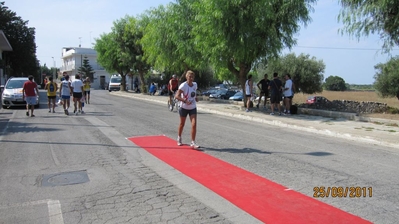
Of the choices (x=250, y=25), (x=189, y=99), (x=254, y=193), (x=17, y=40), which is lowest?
(x=254, y=193)

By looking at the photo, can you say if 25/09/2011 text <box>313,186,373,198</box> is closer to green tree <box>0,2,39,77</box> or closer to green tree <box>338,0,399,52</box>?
green tree <box>338,0,399,52</box>

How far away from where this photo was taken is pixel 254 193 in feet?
17.5

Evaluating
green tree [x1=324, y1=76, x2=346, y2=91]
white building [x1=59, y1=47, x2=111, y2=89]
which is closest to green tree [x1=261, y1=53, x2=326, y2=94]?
green tree [x1=324, y1=76, x2=346, y2=91]

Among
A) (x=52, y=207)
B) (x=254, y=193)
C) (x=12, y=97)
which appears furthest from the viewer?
(x=12, y=97)

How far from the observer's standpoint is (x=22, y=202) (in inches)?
199

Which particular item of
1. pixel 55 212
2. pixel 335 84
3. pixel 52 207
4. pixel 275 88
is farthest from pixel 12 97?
pixel 335 84

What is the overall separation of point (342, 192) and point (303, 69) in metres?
26.3

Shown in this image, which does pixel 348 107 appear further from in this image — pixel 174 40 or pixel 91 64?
pixel 91 64

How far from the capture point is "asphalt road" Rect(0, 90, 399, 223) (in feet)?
15.3

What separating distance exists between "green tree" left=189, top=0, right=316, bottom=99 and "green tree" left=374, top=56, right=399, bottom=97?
13.7m

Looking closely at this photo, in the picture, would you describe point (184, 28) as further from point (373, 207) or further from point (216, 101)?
point (373, 207)

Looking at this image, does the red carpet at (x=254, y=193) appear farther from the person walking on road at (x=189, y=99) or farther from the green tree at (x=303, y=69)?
the green tree at (x=303, y=69)

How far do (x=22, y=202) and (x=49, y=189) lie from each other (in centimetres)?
55

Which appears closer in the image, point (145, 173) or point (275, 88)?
point (145, 173)
